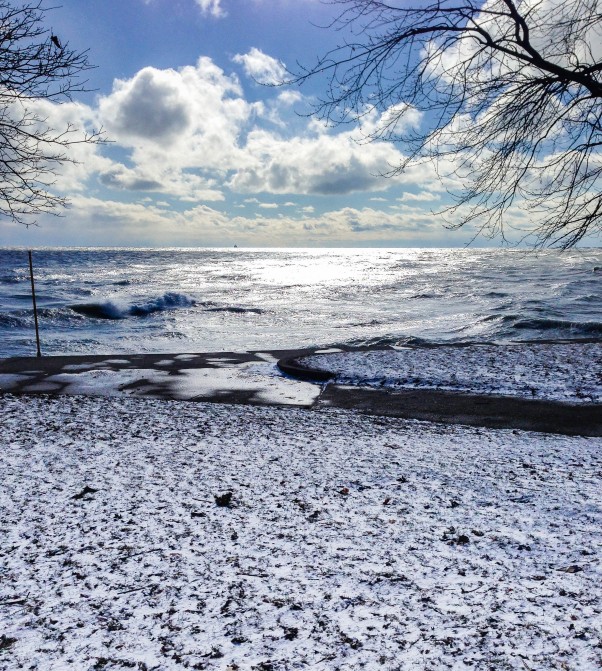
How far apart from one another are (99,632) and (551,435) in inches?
181

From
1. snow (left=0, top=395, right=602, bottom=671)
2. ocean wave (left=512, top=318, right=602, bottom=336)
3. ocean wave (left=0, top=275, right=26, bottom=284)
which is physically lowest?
ocean wave (left=512, top=318, right=602, bottom=336)

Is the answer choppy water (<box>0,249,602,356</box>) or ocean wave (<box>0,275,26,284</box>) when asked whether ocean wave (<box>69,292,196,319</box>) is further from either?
ocean wave (<box>0,275,26,284</box>)

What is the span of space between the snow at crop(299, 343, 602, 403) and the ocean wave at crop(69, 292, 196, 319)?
54.7 ft

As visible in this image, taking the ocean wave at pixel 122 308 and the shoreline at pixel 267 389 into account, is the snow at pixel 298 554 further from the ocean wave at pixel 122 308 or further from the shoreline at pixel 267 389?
the ocean wave at pixel 122 308

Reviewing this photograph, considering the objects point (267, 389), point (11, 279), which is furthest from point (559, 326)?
point (11, 279)

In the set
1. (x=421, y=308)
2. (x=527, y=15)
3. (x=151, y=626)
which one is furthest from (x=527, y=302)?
(x=151, y=626)

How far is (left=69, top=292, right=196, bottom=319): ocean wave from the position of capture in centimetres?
2336

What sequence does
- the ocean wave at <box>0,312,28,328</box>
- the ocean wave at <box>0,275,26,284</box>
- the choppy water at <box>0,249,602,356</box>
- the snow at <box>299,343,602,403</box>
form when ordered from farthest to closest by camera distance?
the ocean wave at <box>0,275,26,284</box> < the ocean wave at <box>0,312,28,328</box> < the choppy water at <box>0,249,602,356</box> < the snow at <box>299,343,602,403</box>

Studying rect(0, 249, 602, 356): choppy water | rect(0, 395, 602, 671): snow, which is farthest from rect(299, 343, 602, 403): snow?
rect(0, 249, 602, 356): choppy water

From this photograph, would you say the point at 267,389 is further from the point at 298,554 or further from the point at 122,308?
the point at 122,308

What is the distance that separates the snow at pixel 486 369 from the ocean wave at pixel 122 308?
16.7m

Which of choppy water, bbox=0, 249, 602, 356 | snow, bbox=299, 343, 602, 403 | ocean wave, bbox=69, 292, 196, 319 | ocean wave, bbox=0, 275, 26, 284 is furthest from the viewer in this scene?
ocean wave, bbox=0, 275, 26, 284

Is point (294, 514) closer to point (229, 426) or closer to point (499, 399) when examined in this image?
point (229, 426)

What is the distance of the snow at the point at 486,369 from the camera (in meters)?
6.89
